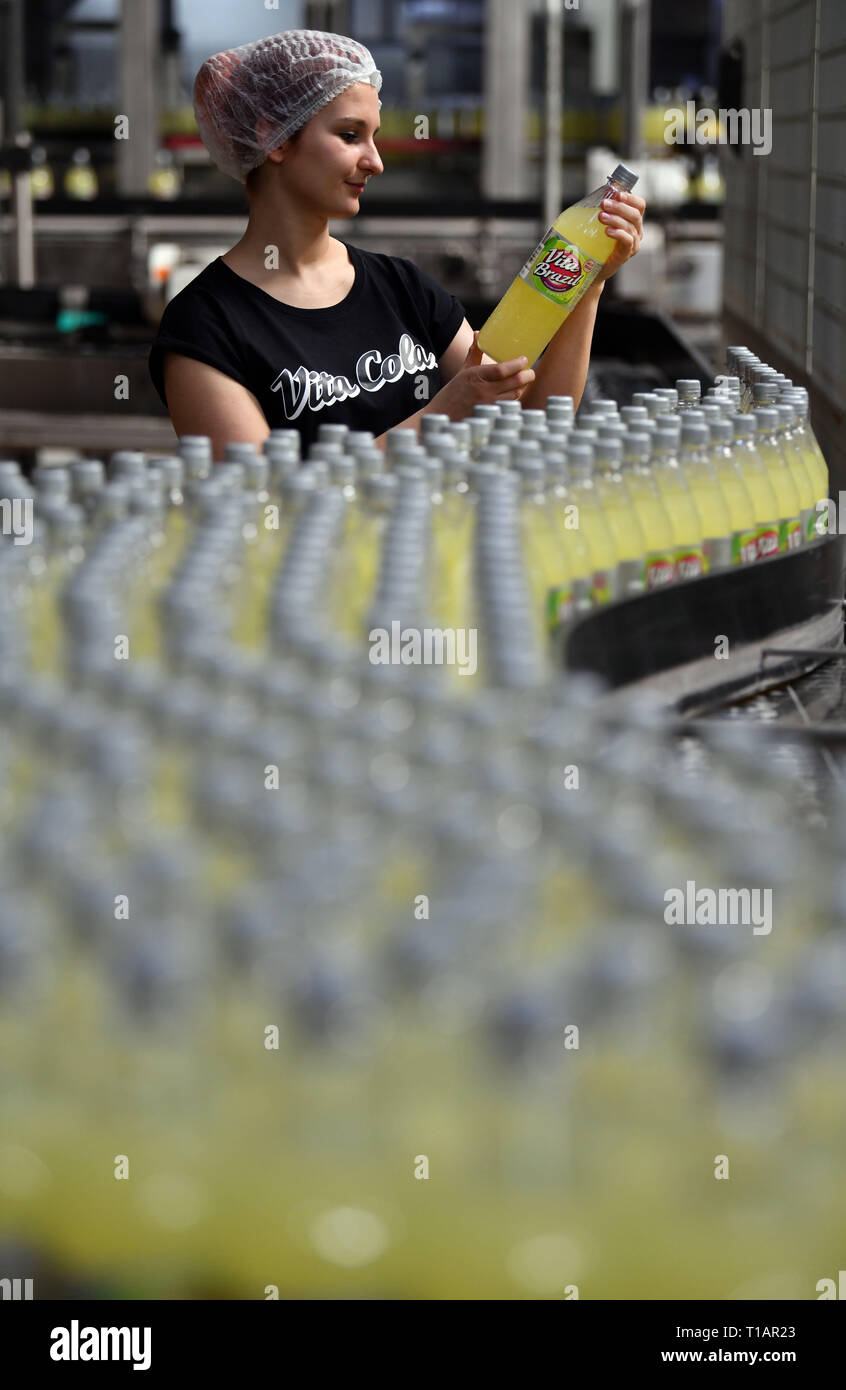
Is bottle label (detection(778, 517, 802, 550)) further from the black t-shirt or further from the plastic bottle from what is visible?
the black t-shirt

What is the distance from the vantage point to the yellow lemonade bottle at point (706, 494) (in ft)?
5.20

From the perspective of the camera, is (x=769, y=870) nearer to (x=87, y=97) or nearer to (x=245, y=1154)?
(x=245, y=1154)

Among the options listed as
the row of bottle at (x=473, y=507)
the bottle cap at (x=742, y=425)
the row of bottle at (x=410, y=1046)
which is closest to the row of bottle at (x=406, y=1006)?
the row of bottle at (x=410, y=1046)

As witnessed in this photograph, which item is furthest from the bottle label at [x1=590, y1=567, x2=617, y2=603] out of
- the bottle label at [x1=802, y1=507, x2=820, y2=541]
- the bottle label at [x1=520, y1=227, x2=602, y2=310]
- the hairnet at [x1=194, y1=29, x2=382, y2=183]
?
the hairnet at [x1=194, y1=29, x2=382, y2=183]

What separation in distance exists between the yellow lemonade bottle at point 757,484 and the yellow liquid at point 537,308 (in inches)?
10.4

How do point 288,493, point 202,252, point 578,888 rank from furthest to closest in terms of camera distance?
point 202,252
point 288,493
point 578,888

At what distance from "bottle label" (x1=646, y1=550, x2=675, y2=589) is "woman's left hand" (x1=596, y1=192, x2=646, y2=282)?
438mm

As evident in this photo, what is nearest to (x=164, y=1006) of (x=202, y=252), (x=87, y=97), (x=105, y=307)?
(x=105, y=307)

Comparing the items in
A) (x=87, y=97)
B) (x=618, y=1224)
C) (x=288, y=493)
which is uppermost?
(x=87, y=97)

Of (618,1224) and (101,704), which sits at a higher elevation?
(101,704)

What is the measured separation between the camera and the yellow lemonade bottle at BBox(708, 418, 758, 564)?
161cm

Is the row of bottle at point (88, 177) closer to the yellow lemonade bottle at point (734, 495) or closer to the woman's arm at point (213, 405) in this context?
the woman's arm at point (213, 405)

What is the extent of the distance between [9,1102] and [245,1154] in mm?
103

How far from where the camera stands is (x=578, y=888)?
75 cm
